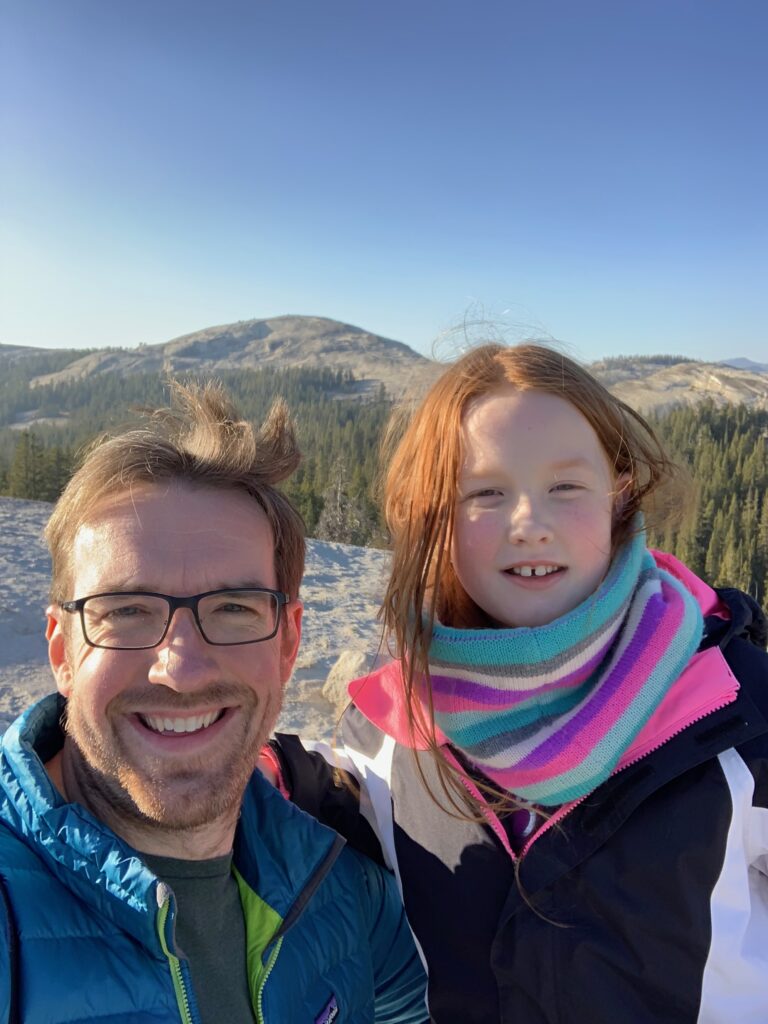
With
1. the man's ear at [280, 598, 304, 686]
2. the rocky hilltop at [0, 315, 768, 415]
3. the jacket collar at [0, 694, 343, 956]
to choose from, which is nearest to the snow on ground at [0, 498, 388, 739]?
the man's ear at [280, 598, 304, 686]

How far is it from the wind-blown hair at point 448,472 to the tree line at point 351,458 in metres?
0.29

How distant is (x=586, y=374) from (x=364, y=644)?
565 centimetres

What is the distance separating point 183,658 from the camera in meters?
1.70

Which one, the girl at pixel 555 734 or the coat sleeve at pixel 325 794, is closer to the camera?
the girl at pixel 555 734

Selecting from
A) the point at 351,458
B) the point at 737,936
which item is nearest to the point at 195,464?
the point at 737,936

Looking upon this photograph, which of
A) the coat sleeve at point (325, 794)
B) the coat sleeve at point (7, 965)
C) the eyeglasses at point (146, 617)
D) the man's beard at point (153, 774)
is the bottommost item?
the coat sleeve at point (325, 794)

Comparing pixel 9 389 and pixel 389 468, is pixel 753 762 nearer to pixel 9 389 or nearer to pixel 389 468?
pixel 389 468

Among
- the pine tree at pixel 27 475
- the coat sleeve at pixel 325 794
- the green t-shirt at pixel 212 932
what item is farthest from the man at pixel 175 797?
the pine tree at pixel 27 475

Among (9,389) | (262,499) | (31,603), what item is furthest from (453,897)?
(9,389)

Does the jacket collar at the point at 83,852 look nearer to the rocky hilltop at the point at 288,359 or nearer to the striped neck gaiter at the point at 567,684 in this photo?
the striped neck gaiter at the point at 567,684

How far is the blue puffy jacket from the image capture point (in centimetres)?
132

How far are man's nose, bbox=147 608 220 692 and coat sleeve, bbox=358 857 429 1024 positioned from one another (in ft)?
2.75

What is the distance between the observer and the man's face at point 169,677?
1.65 meters

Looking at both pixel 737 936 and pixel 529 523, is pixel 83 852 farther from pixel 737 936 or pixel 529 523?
pixel 737 936
